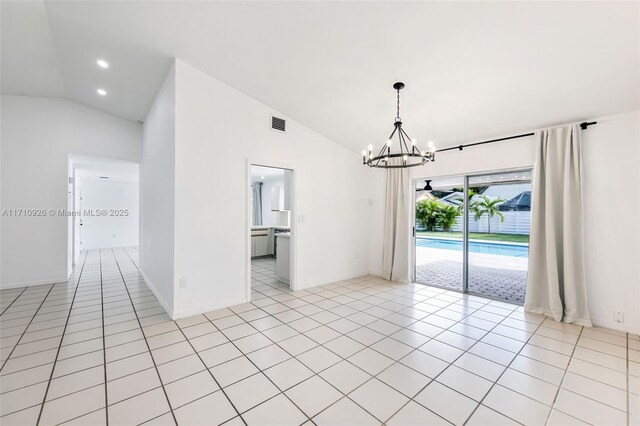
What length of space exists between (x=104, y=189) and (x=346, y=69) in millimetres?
10216

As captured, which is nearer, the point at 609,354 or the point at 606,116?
the point at 609,354

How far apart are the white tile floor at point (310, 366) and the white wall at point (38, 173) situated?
49.8 inches

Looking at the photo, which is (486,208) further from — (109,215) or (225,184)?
(109,215)

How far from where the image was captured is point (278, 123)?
4262 mm

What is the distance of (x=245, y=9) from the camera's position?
245 centimetres

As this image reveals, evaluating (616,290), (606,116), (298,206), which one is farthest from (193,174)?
(616,290)

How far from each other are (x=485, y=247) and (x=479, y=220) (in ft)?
8.57

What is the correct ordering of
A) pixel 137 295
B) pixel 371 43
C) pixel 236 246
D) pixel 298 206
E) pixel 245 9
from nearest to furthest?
pixel 245 9 < pixel 371 43 < pixel 236 246 < pixel 137 295 < pixel 298 206

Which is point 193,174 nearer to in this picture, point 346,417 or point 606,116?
point 346,417

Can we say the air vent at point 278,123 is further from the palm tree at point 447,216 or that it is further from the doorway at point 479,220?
the palm tree at point 447,216

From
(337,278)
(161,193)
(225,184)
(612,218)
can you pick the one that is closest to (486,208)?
(612,218)

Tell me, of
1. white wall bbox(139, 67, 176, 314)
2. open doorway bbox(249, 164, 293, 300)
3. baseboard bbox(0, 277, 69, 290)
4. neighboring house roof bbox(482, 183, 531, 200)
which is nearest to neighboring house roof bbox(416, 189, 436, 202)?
neighboring house roof bbox(482, 183, 531, 200)

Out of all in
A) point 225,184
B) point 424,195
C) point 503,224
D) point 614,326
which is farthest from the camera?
point 424,195

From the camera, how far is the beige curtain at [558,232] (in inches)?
130
